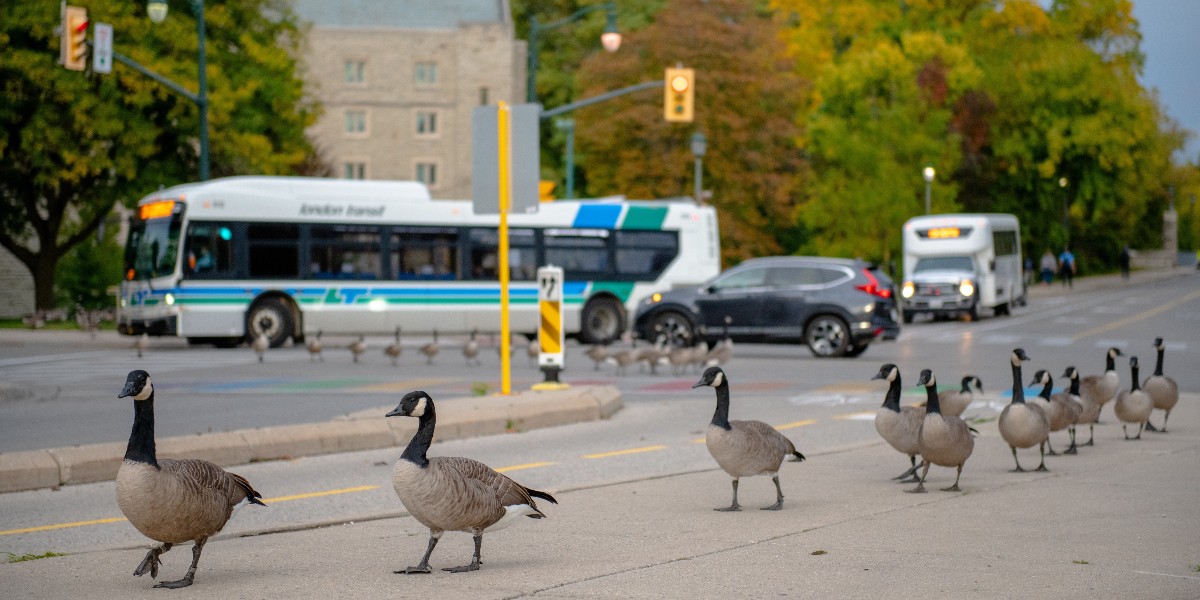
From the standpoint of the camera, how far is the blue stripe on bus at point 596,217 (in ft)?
116

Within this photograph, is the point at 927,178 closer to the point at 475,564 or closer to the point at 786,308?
the point at 786,308

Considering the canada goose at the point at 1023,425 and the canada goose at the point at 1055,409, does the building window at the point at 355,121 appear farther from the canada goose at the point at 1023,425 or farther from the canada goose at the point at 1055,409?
the canada goose at the point at 1023,425

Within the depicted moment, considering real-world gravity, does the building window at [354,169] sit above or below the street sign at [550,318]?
above

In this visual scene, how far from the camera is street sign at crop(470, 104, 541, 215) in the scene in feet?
56.9

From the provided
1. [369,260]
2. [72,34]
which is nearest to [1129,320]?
[369,260]

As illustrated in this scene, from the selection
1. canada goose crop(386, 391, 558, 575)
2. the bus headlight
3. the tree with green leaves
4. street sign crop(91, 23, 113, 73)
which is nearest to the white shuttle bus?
the bus headlight

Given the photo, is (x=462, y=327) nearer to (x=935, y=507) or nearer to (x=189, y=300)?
(x=189, y=300)

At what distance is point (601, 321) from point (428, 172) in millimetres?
58320

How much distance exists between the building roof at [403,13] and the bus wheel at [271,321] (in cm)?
6126

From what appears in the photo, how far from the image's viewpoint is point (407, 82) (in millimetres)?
90750

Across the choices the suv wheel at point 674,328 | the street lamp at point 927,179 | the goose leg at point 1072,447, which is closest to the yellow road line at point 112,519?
the goose leg at point 1072,447

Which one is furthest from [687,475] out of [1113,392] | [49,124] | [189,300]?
[49,124]

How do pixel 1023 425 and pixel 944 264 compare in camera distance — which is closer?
pixel 1023 425

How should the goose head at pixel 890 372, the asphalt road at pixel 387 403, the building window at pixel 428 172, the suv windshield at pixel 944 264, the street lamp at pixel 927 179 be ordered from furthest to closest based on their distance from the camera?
1. the building window at pixel 428 172
2. the street lamp at pixel 927 179
3. the suv windshield at pixel 944 264
4. the goose head at pixel 890 372
5. the asphalt road at pixel 387 403
